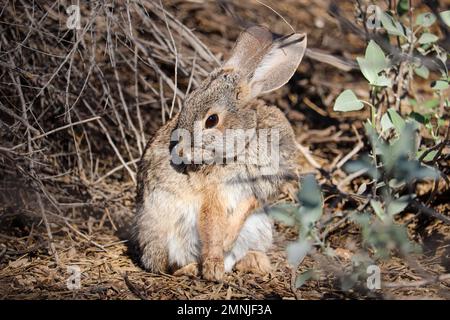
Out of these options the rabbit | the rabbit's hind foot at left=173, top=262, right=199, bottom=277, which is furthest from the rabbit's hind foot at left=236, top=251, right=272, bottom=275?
the rabbit's hind foot at left=173, top=262, right=199, bottom=277

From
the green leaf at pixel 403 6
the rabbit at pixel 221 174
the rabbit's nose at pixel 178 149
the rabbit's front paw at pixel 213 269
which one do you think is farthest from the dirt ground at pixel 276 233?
the rabbit's nose at pixel 178 149

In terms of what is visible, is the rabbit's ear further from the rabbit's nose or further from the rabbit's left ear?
the rabbit's nose

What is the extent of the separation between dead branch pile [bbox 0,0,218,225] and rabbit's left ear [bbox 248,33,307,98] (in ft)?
2.14

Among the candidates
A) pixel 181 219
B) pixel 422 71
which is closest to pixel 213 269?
pixel 181 219

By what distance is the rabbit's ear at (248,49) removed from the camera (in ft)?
14.6

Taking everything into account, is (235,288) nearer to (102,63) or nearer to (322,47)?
(102,63)

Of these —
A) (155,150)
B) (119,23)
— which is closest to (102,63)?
(119,23)

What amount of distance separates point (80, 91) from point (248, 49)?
1376 millimetres

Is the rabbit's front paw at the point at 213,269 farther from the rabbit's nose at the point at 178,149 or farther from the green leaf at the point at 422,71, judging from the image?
the green leaf at the point at 422,71

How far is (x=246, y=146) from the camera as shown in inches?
166

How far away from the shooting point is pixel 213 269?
13.4ft

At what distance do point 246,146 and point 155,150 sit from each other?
642 millimetres

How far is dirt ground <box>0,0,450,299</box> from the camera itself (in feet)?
12.9

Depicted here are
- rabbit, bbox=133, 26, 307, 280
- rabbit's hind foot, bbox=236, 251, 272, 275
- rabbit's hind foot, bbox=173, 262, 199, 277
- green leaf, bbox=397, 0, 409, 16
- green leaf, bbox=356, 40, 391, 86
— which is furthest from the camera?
green leaf, bbox=397, 0, 409, 16
